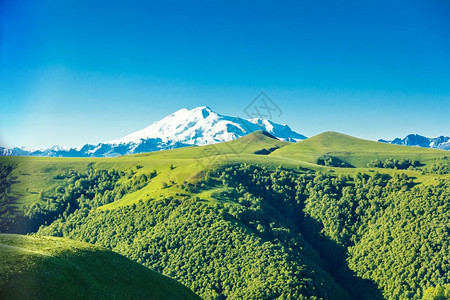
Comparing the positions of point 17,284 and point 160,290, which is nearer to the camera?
point 17,284

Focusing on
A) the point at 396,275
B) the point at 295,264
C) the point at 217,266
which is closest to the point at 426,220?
the point at 396,275

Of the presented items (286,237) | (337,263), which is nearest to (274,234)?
(286,237)

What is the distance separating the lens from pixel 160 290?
58.9m

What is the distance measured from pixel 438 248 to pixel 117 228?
135m

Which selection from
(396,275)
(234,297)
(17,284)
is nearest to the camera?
(17,284)

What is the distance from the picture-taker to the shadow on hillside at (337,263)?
138625 millimetres

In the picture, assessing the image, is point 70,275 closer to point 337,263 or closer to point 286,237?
point 286,237

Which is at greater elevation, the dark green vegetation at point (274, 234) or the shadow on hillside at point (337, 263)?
the dark green vegetation at point (274, 234)

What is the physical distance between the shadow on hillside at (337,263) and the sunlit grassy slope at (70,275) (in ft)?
327

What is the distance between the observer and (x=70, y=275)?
136ft

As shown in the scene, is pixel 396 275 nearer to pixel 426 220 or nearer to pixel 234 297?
pixel 426 220

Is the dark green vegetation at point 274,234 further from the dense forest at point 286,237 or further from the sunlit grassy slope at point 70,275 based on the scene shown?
the sunlit grassy slope at point 70,275

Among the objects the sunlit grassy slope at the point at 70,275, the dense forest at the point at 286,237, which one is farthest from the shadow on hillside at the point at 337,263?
the sunlit grassy slope at the point at 70,275

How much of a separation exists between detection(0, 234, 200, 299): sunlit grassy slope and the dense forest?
56.9m
